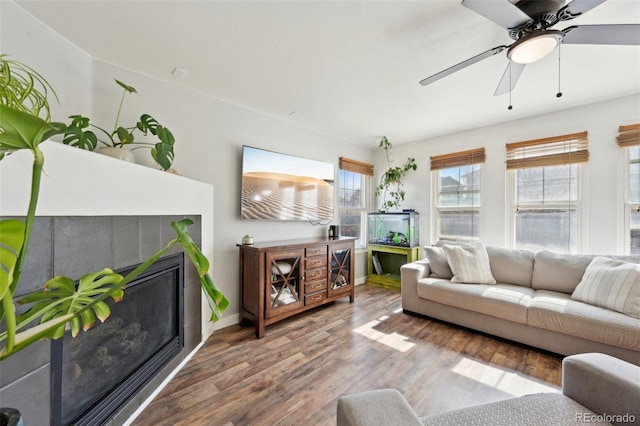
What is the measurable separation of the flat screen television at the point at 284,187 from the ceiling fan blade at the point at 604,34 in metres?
2.48

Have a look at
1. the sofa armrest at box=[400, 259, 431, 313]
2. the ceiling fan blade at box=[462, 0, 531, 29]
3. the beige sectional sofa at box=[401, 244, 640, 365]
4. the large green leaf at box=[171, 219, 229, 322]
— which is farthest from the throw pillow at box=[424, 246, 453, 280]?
the large green leaf at box=[171, 219, 229, 322]

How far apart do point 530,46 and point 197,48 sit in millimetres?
2106

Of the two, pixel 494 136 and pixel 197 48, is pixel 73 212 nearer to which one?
pixel 197 48

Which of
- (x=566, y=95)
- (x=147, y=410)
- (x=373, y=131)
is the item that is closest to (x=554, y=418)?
(x=147, y=410)

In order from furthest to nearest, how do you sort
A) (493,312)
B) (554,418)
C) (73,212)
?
(493,312), (73,212), (554,418)

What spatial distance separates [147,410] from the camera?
1.50 m

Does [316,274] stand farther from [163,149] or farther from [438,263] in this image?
[163,149]

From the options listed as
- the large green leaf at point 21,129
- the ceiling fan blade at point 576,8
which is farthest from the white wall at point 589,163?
the large green leaf at point 21,129

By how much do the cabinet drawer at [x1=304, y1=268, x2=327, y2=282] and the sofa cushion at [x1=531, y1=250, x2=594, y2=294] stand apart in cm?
226

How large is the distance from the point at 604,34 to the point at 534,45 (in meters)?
0.36

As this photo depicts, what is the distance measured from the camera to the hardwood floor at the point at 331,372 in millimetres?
1527

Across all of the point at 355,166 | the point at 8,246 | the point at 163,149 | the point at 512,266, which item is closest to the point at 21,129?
the point at 8,246

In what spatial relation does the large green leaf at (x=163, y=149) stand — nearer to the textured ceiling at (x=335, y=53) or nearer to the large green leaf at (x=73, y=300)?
the textured ceiling at (x=335, y=53)

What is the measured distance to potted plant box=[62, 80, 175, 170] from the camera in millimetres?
1482
